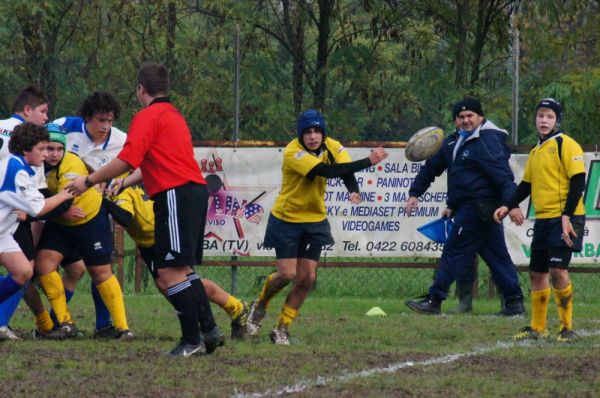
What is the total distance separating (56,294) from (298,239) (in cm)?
190

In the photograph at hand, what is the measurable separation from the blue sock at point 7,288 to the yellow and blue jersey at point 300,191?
201cm

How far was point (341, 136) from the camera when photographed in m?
15.8

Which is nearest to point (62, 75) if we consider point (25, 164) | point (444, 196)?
point (444, 196)

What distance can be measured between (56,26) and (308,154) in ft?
31.3

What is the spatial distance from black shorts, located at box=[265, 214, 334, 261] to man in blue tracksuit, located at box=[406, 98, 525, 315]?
2094 mm

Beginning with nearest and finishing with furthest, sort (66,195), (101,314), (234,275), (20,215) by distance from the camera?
(66,195)
(20,215)
(101,314)
(234,275)

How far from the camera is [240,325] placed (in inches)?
364

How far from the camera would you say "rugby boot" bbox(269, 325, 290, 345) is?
30.0ft

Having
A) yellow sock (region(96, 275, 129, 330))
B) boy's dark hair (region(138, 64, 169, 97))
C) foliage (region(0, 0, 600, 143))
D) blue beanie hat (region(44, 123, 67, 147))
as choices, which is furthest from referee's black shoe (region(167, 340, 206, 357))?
foliage (region(0, 0, 600, 143))

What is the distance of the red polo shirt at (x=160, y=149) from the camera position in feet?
26.4

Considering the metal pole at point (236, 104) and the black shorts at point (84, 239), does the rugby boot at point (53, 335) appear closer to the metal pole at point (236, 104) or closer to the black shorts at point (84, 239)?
the black shorts at point (84, 239)

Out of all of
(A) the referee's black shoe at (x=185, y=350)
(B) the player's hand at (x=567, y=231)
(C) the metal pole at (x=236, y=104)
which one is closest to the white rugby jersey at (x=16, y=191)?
(A) the referee's black shoe at (x=185, y=350)

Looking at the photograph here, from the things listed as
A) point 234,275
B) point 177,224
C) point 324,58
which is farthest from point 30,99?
point 324,58

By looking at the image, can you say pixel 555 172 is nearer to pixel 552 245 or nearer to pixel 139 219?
pixel 552 245
